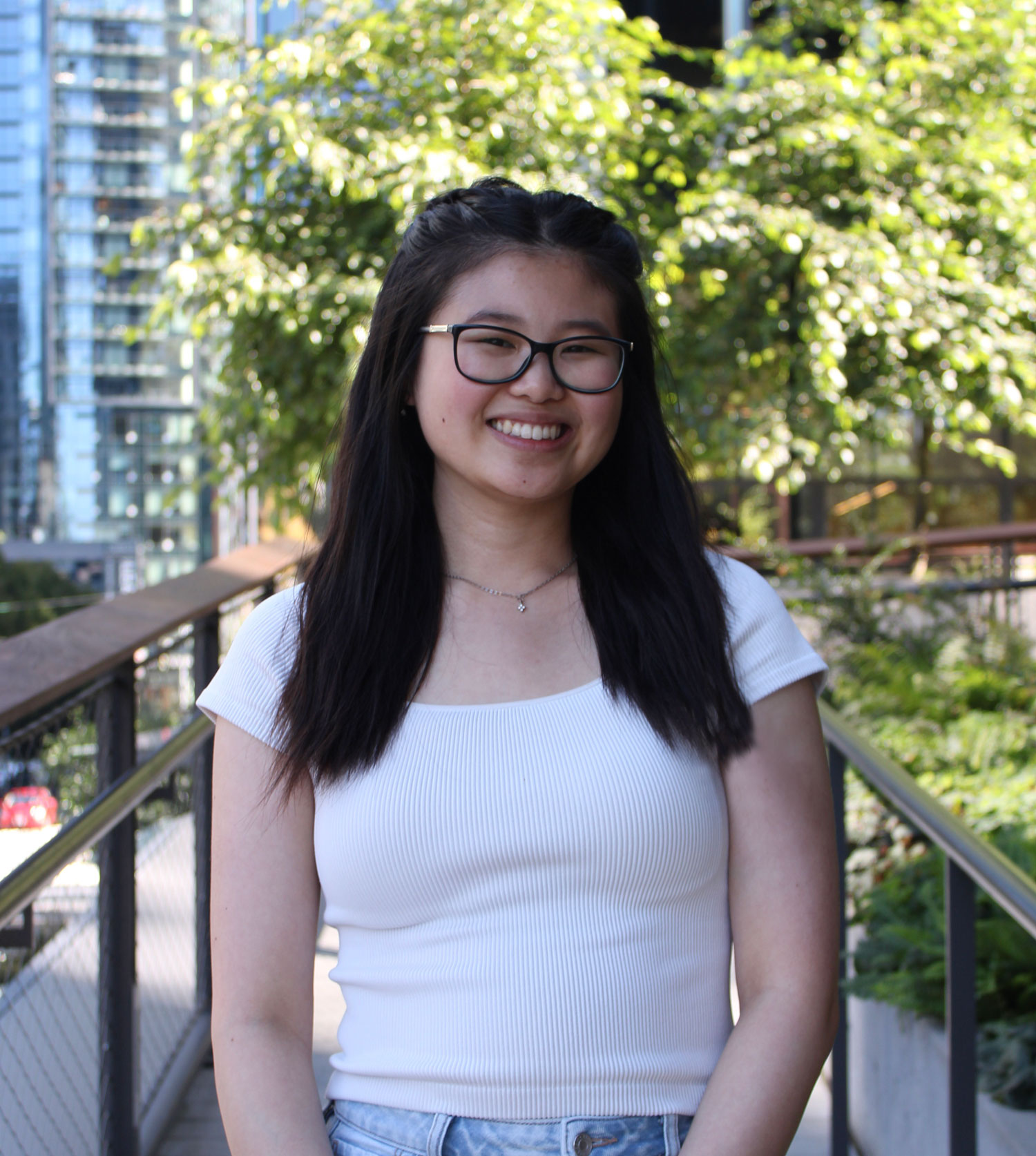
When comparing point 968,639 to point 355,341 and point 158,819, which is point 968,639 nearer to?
point 355,341

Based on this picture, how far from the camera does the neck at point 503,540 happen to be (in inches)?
60.1

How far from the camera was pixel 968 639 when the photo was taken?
5156mm

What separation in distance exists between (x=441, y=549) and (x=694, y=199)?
419 centimetres

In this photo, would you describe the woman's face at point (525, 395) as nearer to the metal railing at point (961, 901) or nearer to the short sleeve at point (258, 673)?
the short sleeve at point (258, 673)

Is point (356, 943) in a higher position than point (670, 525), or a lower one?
lower

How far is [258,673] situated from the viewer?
1432mm

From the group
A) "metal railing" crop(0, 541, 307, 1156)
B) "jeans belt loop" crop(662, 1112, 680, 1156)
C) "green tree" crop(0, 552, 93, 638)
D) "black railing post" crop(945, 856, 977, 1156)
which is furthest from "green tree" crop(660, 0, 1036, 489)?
"jeans belt loop" crop(662, 1112, 680, 1156)

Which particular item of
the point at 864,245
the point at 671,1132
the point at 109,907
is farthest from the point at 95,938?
the point at 864,245

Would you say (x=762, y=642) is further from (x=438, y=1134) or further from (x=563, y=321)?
(x=438, y=1134)

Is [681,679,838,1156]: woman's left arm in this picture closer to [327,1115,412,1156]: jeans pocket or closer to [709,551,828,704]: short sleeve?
[709,551,828,704]: short sleeve

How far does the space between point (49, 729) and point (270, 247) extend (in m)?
3.52

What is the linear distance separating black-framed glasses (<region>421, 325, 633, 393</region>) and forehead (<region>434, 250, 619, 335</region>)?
0.02 meters

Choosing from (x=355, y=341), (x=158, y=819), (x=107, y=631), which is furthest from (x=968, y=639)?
(x=107, y=631)

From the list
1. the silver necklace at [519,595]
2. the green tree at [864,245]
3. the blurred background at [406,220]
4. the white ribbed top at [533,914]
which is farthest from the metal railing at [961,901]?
the green tree at [864,245]
